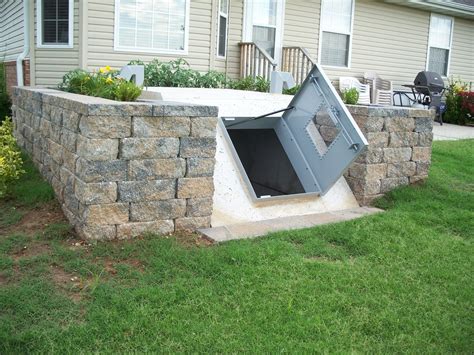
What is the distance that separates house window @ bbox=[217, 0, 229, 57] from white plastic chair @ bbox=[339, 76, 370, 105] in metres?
3.52

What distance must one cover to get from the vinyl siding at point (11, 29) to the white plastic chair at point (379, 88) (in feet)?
26.3

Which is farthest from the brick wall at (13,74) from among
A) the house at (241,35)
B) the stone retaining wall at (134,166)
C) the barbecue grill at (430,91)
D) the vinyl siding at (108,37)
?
the barbecue grill at (430,91)

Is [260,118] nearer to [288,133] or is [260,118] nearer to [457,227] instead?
[288,133]

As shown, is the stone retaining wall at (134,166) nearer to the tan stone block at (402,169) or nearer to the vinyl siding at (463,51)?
the tan stone block at (402,169)

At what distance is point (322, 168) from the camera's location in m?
5.62

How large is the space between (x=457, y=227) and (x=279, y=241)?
186cm

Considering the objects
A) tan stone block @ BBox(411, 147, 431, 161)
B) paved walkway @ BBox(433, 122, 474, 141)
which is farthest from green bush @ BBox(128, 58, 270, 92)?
tan stone block @ BBox(411, 147, 431, 161)

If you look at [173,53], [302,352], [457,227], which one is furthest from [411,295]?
[173,53]

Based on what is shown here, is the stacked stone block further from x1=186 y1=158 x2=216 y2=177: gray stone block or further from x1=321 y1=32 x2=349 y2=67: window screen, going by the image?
x1=321 y1=32 x2=349 y2=67: window screen

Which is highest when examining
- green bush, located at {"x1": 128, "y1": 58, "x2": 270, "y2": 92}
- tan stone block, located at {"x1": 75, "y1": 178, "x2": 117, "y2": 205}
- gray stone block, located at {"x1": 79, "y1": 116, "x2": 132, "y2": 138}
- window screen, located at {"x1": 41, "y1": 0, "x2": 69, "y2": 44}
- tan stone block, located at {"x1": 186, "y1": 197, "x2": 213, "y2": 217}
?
window screen, located at {"x1": 41, "y1": 0, "x2": 69, "y2": 44}

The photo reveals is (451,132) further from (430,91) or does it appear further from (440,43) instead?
(440,43)

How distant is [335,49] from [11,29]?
739 cm

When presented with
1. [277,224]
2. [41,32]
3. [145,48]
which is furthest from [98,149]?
[41,32]

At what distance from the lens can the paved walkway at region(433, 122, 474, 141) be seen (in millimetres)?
10794
